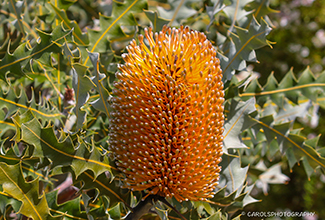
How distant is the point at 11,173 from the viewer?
513 mm

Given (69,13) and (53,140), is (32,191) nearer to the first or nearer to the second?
(53,140)

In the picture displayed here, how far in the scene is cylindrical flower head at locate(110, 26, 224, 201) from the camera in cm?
55

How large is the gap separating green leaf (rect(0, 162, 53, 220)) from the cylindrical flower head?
0.17 meters

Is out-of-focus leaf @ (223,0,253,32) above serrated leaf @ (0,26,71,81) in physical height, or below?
above

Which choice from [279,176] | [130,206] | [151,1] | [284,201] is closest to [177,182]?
[130,206]

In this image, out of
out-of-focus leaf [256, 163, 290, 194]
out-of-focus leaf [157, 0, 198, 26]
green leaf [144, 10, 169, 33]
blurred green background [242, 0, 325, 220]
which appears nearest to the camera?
green leaf [144, 10, 169, 33]

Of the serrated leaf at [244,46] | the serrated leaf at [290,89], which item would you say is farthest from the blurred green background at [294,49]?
the serrated leaf at [244,46]

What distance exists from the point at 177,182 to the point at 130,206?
5.9 inches

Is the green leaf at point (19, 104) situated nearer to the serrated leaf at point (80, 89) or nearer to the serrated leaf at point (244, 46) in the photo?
the serrated leaf at point (80, 89)

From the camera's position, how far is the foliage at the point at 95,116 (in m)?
0.55

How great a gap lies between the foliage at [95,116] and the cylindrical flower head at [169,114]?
59 millimetres

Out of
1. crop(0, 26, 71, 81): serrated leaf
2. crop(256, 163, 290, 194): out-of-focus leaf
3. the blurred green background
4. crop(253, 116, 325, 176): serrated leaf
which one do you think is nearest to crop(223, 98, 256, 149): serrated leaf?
crop(253, 116, 325, 176): serrated leaf

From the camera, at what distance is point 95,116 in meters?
0.78

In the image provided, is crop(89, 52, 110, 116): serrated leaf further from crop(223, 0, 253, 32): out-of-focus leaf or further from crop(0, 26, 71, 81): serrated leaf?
crop(223, 0, 253, 32): out-of-focus leaf
